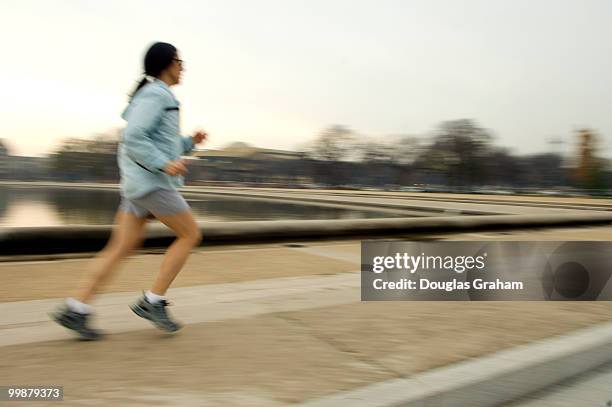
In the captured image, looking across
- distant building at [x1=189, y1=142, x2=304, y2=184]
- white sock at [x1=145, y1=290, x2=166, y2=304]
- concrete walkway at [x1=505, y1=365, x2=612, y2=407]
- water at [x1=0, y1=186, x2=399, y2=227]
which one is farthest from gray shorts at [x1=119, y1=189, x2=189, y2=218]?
distant building at [x1=189, y1=142, x2=304, y2=184]

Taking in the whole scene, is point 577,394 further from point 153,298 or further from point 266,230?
point 266,230

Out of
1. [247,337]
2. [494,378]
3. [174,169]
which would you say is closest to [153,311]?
[247,337]

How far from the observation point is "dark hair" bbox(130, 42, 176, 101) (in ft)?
10.6

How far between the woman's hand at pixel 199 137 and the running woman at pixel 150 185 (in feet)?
0.71

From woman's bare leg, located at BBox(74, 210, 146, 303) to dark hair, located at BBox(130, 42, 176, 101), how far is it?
2.39 feet

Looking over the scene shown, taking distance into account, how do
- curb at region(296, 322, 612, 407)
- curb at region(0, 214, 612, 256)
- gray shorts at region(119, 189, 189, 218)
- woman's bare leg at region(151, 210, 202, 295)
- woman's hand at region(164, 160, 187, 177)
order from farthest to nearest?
curb at region(0, 214, 612, 256)
woman's bare leg at region(151, 210, 202, 295)
gray shorts at region(119, 189, 189, 218)
woman's hand at region(164, 160, 187, 177)
curb at region(296, 322, 612, 407)

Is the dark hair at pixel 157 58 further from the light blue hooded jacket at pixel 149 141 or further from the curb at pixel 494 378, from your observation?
the curb at pixel 494 378

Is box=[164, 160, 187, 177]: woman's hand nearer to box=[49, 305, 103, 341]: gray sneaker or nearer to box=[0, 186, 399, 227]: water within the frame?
box=[49, 305, 103, 341]: gray sneaker

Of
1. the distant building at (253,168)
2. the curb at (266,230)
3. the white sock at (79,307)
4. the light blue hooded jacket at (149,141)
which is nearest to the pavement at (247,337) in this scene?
the white sock at (79,307)

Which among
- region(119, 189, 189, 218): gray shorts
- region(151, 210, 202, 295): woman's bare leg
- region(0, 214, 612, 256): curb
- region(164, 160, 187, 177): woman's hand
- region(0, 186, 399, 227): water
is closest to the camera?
region(164, 160, 187, 177): woman's hand

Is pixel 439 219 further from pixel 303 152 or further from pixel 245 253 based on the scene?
pixel 303 152

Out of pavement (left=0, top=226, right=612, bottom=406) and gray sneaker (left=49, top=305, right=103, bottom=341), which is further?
gray sneaker (left=49, top=305, right=103, bottom=341)

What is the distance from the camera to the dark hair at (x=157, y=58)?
3.24 m

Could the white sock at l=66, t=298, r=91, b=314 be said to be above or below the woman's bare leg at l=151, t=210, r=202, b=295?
below
